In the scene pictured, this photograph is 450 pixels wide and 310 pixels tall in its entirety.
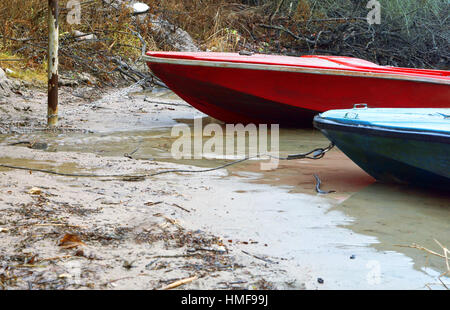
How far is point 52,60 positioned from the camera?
19.9 ft

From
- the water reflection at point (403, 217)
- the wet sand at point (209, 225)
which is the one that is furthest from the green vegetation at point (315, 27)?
the water reflection at point (403, 217)

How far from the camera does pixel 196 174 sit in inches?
178

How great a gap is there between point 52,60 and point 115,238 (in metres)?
3.86

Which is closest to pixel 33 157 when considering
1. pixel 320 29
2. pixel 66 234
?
pixel 66 234

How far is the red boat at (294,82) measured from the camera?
253 inches

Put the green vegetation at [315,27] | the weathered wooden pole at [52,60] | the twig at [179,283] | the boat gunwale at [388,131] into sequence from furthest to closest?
1. the green vegetation at [315,27]
2. the weathered wooden pole at [52,60]
3. the boat gunwale at [388,131]
4. the twig at [179,283]

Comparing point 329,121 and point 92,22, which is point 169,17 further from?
point 329,121

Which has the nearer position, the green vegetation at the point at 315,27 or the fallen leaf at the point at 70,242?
the fallen leaf at the point at 70,242

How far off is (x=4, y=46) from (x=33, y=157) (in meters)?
3.99

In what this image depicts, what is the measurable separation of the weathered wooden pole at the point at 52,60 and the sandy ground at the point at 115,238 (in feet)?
5.17

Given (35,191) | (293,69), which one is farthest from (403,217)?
(293,69)

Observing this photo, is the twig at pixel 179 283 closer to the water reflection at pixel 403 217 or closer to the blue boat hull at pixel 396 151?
the water reflection at pixel 403 217

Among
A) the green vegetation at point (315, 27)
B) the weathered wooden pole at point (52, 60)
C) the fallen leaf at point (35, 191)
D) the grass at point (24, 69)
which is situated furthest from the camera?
the green vegetation at point (315, 27)

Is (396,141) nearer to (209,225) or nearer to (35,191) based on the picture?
(209,225)
